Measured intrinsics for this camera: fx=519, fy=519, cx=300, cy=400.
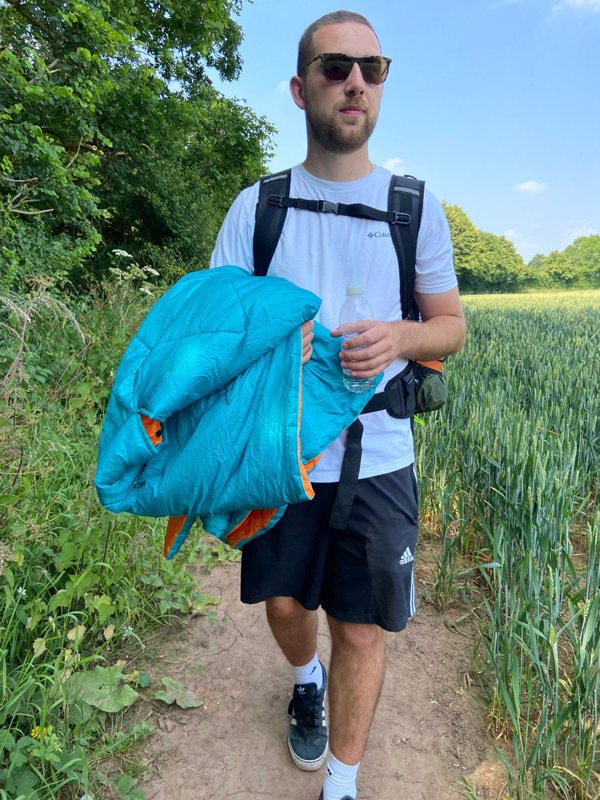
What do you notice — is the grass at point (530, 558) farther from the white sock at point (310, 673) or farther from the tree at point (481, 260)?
the tree at point (481, 260)

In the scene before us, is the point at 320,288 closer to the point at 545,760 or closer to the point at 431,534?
the point at 545,760

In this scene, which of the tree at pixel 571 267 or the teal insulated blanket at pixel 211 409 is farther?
the tree at pixel 571 267

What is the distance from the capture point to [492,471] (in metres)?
2.47

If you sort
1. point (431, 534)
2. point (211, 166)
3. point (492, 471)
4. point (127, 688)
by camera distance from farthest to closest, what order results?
point (211, 166) → point (431, 534) → point (492, 471) → point (127, 688)

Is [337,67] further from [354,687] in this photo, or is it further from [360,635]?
[354,687]

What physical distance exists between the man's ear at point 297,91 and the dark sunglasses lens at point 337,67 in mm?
134

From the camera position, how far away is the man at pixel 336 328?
1.48m

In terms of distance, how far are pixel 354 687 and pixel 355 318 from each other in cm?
112

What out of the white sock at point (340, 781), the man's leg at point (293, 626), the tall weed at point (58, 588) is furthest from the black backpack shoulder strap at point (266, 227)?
the white sock at point (340, 781)

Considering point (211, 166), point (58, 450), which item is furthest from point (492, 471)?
point (211, 166)

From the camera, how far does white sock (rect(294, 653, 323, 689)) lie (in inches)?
75.4

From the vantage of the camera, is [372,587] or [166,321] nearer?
[166,321]

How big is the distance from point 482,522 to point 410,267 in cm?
147

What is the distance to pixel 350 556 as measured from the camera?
1.57m
